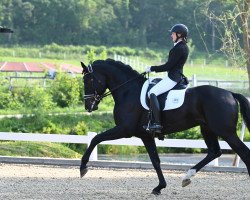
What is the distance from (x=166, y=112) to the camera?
39.8 feet

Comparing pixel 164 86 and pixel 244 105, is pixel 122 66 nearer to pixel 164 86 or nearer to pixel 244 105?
pixel 164 86

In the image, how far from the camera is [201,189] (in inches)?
515

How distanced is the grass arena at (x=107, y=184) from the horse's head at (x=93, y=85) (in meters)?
1.48

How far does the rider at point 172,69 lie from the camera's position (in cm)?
1202

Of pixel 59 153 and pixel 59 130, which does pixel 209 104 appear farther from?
pixel 59 130

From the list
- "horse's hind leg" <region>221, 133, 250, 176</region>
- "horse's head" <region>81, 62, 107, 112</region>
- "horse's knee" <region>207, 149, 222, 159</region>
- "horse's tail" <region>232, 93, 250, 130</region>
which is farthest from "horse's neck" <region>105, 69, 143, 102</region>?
"horse's hind leg" <region>221, 133, 250, 176</region>

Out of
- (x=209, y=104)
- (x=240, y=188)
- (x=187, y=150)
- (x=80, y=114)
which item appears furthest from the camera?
(x=80, y=114)

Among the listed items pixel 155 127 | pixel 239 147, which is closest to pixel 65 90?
pixel 155 127

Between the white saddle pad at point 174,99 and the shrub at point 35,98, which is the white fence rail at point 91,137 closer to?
the white saddle pad at point 174,99

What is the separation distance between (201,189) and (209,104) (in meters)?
2.00

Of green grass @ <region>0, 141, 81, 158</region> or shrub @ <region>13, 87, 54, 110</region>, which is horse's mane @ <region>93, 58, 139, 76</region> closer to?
green grass @ <region>0, 141, 81, 158</region>

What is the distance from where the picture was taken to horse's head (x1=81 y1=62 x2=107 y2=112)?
1279 cm

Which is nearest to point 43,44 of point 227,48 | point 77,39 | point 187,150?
point 77,39

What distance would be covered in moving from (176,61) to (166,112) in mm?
826
